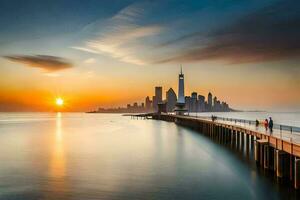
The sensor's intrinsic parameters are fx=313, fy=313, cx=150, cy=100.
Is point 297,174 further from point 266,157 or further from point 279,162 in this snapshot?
point 266,157

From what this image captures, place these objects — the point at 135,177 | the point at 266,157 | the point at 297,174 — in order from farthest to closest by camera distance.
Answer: the point at 135,177 → the point at 266,157 → the point at 297,174

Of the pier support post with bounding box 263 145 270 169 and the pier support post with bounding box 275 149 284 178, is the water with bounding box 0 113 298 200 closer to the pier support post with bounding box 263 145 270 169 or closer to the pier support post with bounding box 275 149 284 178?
the pier support post with bounding box 275 149 284 178

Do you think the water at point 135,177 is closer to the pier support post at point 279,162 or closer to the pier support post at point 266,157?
the pier support post at point 279,162

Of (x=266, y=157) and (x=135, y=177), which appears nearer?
(x=266, y=157)

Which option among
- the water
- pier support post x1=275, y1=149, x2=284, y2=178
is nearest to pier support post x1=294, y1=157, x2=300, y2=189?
the water

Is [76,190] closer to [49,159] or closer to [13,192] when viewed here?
[13,192]

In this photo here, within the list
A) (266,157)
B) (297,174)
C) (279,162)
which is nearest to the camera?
(297,174)

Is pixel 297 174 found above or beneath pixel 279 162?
beneath

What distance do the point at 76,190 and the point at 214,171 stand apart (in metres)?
14.8

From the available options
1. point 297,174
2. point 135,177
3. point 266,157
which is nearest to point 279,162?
point 297,174

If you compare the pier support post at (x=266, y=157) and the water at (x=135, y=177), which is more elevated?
the pier support post at (x=266, y=157)

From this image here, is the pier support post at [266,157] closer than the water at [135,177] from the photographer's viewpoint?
No

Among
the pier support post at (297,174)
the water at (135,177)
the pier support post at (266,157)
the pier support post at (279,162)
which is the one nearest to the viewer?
the pier support post at (297,174)

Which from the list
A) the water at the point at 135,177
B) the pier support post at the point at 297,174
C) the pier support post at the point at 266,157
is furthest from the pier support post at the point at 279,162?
the pier support post at the point at 266,157
